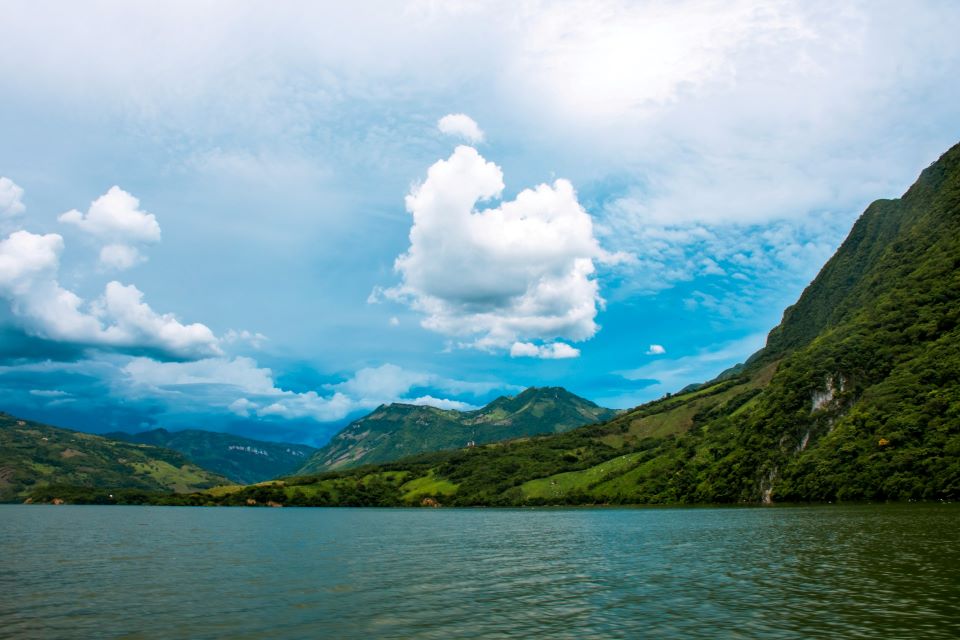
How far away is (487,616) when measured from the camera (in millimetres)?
40594

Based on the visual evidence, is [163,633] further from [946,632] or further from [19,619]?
[946,632]

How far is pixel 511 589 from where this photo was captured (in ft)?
171

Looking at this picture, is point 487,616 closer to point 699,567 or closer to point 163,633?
point 163,633

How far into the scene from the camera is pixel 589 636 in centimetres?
3394

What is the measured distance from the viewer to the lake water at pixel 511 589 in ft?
118

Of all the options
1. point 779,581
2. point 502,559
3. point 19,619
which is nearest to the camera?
point 19,619

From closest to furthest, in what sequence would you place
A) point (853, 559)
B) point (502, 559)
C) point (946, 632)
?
point (946, 632) → point (853, 559) → point (502, 559)

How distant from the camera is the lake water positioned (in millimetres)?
36031

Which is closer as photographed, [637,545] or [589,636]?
[589,636]

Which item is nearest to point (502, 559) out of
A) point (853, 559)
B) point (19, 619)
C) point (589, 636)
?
point (853, 559)

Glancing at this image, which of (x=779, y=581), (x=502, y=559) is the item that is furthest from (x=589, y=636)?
(x=502, y=559)

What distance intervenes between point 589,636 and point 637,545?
197ft

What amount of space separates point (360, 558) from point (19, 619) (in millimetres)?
44754

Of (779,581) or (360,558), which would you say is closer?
(779,581)
